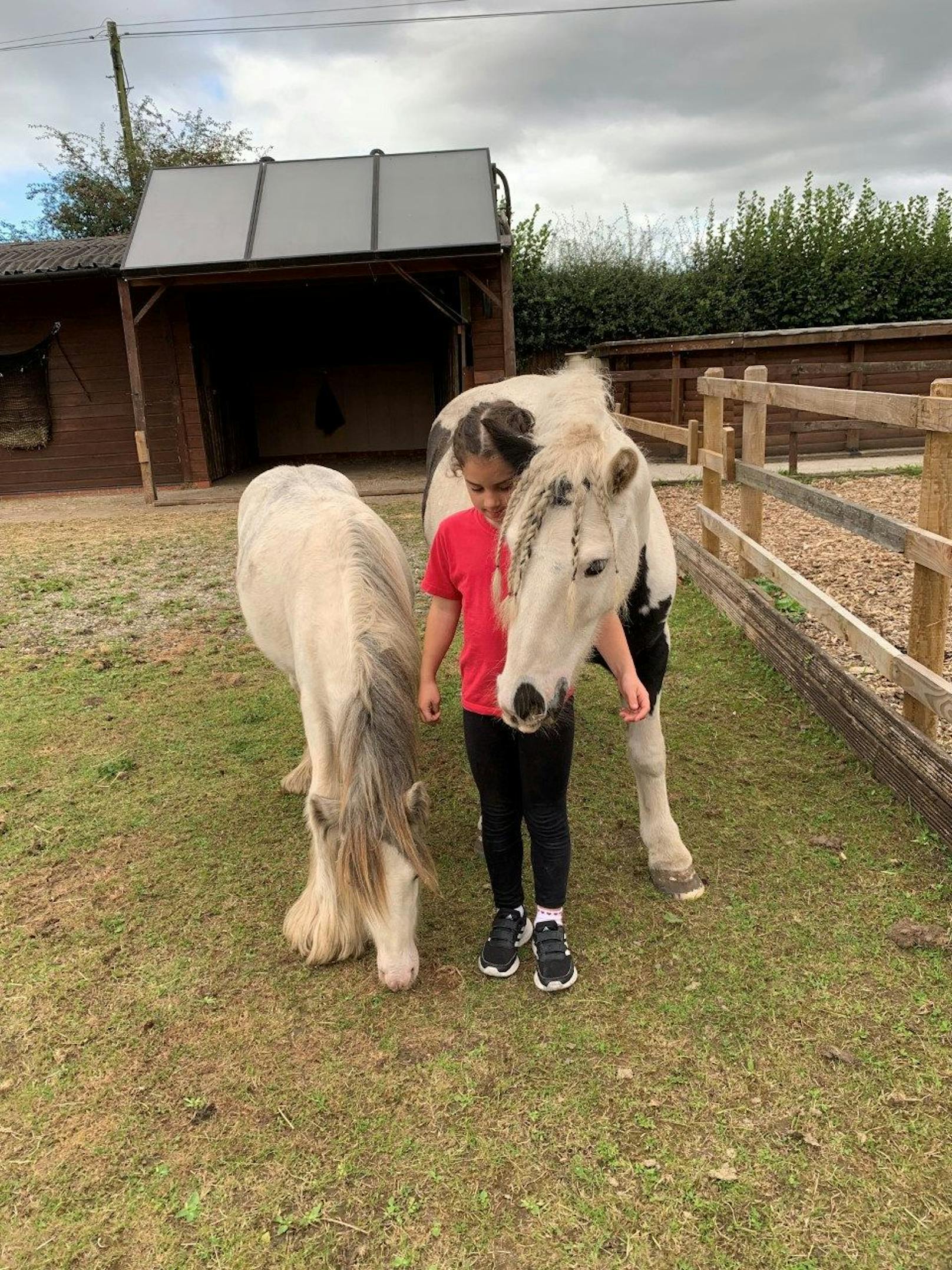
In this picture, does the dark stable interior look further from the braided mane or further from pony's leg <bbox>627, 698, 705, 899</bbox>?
the braided mane

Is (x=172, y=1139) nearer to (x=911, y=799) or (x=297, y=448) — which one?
(x=911, y=799)

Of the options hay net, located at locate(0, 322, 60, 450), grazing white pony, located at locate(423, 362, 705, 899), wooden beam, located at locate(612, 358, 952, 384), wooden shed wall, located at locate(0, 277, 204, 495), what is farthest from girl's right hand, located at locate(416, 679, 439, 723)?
hay net, located at locate(0, 322, 60, 450)

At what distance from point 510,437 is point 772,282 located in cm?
1618

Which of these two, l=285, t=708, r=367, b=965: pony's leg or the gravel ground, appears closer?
l=285, t=708, r=367, b=965: pony's leg

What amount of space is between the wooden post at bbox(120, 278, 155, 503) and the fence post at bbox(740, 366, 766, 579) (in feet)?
27.0

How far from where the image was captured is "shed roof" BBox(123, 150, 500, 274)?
9.83 metres

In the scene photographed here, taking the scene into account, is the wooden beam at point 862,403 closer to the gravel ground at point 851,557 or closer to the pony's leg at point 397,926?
the gravel ground at point 851,557

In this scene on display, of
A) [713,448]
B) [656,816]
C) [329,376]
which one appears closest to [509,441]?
[656,816]

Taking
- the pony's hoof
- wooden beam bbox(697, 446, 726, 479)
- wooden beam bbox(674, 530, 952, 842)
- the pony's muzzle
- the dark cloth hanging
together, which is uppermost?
the dark cloth hanging

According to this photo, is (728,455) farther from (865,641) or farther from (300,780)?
(300,780)

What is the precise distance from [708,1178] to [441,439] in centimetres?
321

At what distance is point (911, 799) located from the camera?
122 inches

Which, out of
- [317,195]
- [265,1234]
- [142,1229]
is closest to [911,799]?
[265,1234]

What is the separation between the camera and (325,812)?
7.39 feet
